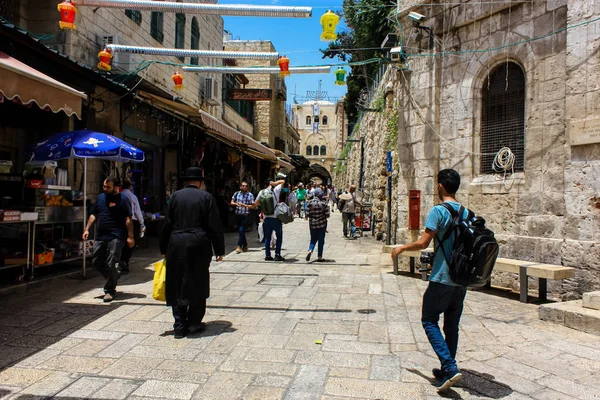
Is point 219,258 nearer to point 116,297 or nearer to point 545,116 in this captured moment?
point 116,297

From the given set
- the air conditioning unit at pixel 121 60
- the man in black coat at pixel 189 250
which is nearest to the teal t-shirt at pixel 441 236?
the man in black coat at pixel 189 250

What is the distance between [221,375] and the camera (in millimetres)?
3521

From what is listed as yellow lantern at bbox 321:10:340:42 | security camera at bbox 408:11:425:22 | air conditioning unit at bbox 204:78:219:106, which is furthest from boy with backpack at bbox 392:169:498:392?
air conditioning unit at bbox 204:78:219:106

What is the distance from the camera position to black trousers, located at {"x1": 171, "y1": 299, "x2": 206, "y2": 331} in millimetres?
4418

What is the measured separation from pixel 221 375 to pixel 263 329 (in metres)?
1.21

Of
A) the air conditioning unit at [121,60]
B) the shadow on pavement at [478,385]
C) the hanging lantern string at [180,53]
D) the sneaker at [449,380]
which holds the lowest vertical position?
the shadow on pavement at [478,385]

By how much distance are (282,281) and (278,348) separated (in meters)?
3.03

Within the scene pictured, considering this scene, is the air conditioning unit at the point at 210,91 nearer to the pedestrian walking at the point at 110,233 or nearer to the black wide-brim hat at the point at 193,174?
the pedestrian walking at the point at 110,233

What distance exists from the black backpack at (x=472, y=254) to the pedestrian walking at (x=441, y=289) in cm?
7

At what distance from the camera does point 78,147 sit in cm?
667

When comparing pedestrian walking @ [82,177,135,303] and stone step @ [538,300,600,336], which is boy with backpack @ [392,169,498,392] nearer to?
stone step @ [538,300,600,336]

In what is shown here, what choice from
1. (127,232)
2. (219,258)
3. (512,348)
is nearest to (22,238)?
(127,232)

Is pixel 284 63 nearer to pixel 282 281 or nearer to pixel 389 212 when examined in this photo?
pixel 282 281

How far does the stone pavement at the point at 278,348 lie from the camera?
3295mm
